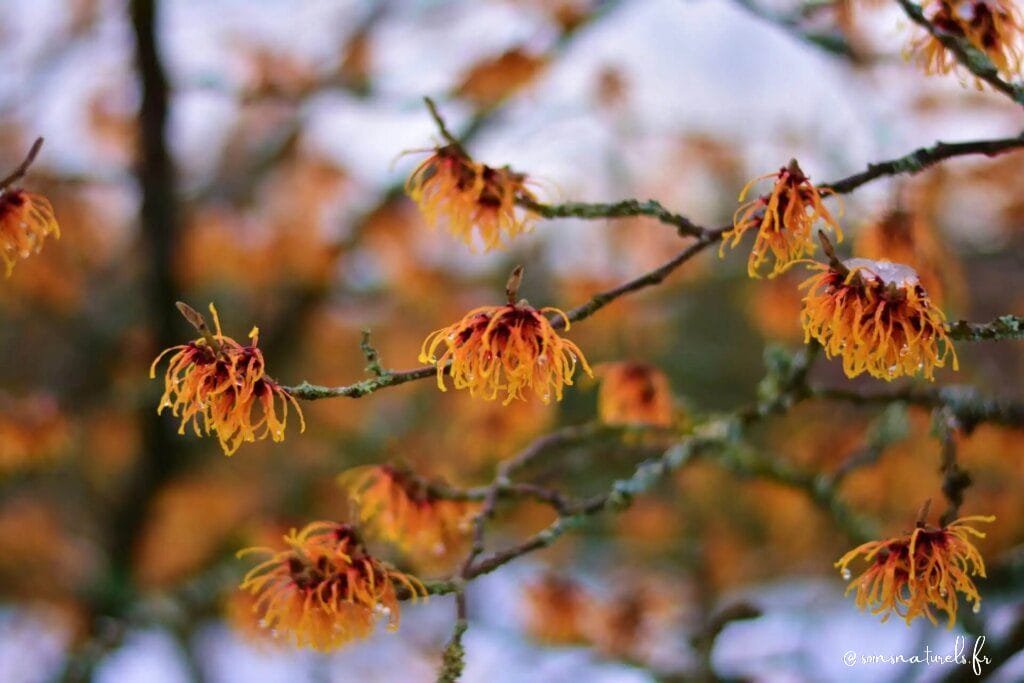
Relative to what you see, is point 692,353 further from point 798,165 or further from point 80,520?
point 798,165

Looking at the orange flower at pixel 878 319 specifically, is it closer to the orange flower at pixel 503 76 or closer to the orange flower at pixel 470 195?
the orange flower at pixel 470 195

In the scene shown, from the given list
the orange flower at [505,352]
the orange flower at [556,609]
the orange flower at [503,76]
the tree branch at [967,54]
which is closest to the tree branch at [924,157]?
the tree branch at [967,54]

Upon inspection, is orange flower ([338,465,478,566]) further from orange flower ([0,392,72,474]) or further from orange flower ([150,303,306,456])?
orange flower ([0,392,72,474])

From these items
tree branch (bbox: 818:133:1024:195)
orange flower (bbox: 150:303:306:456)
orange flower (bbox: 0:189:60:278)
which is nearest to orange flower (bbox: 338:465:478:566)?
orange flower (bbox: 150:303:306:456)

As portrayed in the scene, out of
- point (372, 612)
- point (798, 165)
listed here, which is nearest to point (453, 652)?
point (372, 612)

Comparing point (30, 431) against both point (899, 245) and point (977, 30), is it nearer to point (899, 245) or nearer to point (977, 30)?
point (899, 245)

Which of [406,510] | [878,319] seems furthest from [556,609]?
[878,319]
